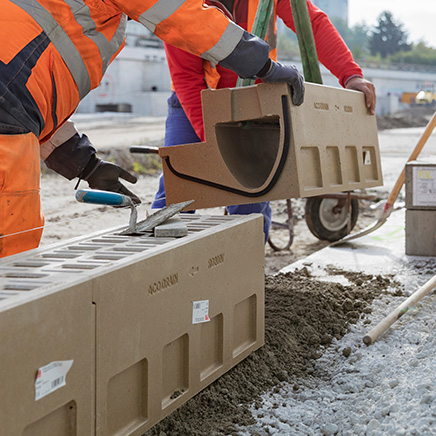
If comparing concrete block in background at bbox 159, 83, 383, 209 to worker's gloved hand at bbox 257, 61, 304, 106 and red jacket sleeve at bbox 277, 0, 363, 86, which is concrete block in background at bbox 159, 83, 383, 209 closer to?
worker's gloved hand at bbox 257, 61, 304, 106

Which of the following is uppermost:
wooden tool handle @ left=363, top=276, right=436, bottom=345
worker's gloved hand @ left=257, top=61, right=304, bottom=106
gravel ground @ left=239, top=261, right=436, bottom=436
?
worker's gloved hand @ left=257, top=61, right=304, bottom=106

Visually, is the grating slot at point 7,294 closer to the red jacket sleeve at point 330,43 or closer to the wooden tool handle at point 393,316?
the wooden tool handle at point 393,316

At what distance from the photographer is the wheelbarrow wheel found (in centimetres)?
669

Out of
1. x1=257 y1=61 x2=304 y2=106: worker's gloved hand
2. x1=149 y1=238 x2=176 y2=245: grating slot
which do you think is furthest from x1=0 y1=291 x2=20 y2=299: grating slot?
x1=257 y1=61 x2=304 y2=106: worker's gloved hand

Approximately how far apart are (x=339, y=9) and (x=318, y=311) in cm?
17451

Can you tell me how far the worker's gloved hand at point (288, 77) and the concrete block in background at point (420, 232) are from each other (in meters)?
2.45

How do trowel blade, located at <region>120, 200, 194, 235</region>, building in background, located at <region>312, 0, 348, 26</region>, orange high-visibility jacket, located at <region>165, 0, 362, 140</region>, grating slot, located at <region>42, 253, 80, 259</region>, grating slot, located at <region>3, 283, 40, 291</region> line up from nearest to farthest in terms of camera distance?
1. grating slot, located at <region>3, 283, 40, 291</region>
2. grating slot, located at <region>42, 253, 80, 259</region>
3. trowel blade, located at <region>120, 200, 194, 235</region>
4. orange high-visibility jacket, located at <region>165, 0, 362, 140</region>
5. building in background, located at <region>312, 0, 348, 26</region>

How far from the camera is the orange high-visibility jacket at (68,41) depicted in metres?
2.58

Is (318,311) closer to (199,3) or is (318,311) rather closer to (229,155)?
(229,155)

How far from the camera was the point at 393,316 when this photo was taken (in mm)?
3518

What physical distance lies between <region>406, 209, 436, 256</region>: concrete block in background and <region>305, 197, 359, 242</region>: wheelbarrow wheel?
1.20 m

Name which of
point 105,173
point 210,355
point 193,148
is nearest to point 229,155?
point 193,148

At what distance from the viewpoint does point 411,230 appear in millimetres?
5426

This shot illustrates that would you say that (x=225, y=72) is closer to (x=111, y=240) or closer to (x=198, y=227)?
(x=198, y=227)
